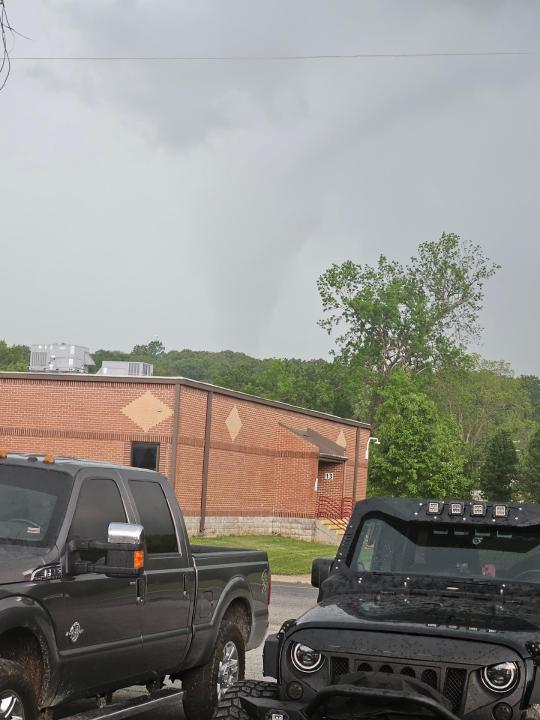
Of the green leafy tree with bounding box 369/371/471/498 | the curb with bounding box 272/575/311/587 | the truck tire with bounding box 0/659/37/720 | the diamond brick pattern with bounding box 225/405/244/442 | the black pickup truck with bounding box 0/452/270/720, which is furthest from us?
the green leafy tree with bounding box 369/371/471/498

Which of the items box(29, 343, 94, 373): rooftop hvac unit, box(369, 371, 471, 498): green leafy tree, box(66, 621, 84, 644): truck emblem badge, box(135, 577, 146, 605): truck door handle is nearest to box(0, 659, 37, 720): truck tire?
box(66, 621, 84, 644): truck emblem badge

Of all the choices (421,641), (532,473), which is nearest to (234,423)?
(421,641)

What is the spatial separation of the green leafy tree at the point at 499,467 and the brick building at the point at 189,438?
2309 inches

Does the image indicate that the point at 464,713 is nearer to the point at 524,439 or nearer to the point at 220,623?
the point at 220,623

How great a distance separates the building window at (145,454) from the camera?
41906 mm

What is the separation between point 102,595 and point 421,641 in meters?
2.42

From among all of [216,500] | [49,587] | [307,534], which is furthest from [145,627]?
[307,534]

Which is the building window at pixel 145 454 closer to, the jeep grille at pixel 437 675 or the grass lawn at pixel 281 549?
the grass lawn at pixel 281 549

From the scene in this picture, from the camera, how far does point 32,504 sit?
7043mm

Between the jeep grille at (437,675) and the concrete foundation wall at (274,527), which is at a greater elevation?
A: the jeep grille at (437,675)

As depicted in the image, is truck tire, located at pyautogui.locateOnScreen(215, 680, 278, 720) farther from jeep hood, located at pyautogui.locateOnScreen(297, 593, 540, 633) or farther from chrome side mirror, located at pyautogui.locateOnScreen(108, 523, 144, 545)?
chrome side mirror, located at pyautogui.locateOnScreen(108, 523, 144, 545)

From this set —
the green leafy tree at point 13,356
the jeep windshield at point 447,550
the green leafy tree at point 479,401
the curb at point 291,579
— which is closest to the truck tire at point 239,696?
the jeep windshield at point 447,550

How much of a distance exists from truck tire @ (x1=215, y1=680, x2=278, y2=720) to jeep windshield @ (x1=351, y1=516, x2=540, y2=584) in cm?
149

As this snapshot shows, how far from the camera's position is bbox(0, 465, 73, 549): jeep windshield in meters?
6.84
